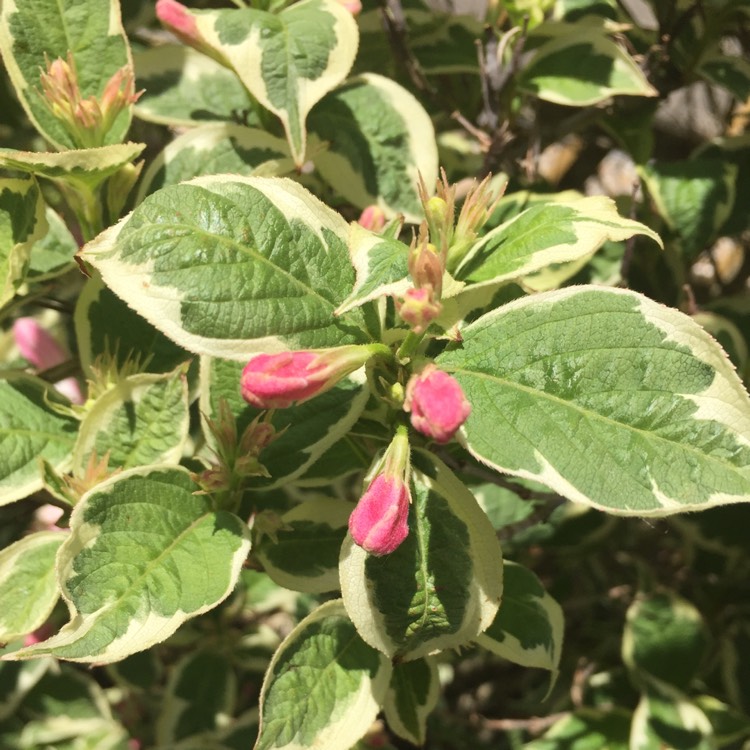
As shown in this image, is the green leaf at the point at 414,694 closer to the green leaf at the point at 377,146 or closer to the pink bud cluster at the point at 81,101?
the green leaf at the point at 377,146

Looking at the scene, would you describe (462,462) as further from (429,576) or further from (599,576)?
(599,576)

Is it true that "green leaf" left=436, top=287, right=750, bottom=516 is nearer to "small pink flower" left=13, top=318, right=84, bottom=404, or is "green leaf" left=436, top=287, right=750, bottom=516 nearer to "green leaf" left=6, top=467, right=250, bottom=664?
"green leaf" left=6, top=467, right=250, bottom=664

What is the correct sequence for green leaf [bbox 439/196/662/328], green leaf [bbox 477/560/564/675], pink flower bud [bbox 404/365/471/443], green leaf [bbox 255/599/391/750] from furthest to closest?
green leaf [bbox 477/560/564/675] → green leaf [bbox 255/599/391/750] → green leaf [bbox 439/196/662/328] → pink flower bud [bbox 404/365/471/443]

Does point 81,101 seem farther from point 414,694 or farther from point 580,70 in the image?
point 414,694

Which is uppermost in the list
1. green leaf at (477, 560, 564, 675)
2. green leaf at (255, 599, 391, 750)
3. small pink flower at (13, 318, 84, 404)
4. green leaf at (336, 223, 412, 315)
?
green leaf at (336, 223, 412, 315)

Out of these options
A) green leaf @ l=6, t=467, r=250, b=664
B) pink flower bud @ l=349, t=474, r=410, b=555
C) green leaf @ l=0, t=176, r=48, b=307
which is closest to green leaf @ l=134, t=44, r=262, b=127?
green leaf @ l=0, t=176, r=48, b=307

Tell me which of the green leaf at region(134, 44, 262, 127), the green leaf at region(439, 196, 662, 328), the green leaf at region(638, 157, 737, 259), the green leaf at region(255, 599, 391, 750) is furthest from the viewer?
the green leaf at region(638, 157, 737, 259)
